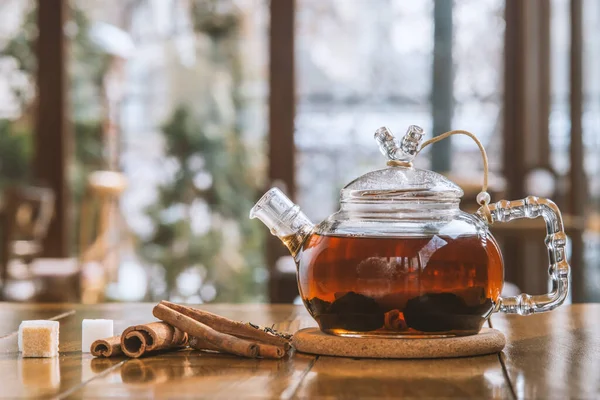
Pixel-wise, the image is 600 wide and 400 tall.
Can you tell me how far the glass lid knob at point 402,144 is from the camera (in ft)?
3.52

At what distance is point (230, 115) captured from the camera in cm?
528

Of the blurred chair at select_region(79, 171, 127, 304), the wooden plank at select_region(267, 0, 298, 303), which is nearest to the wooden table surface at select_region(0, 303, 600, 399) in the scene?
the wooden plank at select_region(267, 0, 298, 303)

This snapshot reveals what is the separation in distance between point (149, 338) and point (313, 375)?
220mm

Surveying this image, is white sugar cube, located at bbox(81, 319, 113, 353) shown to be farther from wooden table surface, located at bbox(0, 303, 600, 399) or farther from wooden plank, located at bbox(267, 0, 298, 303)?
wooden plank, located at bbox(267, 0, 298, 303)

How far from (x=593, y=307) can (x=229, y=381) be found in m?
0.94

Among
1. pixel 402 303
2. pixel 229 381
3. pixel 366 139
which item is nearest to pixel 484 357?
pixel 402 303

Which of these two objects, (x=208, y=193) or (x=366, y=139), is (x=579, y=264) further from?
(x=208, y=193)

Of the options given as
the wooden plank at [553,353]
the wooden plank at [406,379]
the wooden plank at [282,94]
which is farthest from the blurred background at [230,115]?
the wooden plank at [406,379]

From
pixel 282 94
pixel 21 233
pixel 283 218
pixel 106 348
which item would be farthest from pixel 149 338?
Answer: pixel 282 94

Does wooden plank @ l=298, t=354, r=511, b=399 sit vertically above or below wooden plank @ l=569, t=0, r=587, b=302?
below

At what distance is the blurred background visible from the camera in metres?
5.16

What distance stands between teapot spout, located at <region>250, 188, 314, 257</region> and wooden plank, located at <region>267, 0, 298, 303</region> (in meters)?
4.09

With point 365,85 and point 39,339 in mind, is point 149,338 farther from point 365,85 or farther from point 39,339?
point 365,85

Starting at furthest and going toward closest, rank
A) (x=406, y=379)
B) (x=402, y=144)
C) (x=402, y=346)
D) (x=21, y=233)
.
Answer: (x=21, y=233), (x=402, y=144), (x=402, y=346), (x=406, y=379)
